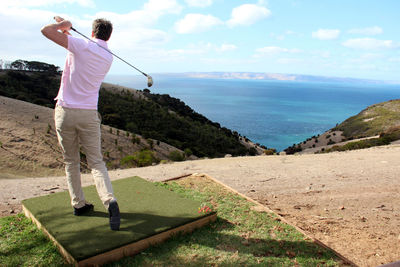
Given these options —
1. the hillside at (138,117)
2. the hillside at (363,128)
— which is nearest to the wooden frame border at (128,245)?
the hillside at (138,117)

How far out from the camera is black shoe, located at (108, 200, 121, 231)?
3.16 metres

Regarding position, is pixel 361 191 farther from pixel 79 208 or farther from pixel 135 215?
pixel 79 208

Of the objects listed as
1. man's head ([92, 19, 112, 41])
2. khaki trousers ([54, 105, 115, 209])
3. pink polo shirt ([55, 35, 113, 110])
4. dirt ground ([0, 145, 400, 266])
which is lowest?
dirt ground ([0, 145, 400, 266])

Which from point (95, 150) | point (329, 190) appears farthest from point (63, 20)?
point (329, 190)

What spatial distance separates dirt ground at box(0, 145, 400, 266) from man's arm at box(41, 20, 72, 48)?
2820mm

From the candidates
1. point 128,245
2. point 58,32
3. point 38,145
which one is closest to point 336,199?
point 128,245

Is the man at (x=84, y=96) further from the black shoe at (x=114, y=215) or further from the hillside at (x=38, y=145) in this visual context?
the hillside at (x=38, y=145)

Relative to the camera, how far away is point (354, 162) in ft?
29.1

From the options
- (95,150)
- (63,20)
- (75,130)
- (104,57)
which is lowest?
(95,150)

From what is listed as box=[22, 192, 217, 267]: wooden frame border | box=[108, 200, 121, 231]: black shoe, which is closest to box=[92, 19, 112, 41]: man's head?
box=[108, 200, 121, 231]: black shoe

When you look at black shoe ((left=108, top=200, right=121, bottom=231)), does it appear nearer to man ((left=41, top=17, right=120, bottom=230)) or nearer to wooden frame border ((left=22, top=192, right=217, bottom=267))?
man ((left=41, top=17, right=120, bottom=230))

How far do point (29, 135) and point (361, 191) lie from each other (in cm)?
1552

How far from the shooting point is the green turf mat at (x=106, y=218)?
2.99 metres

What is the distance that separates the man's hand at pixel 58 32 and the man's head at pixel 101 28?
23cm
